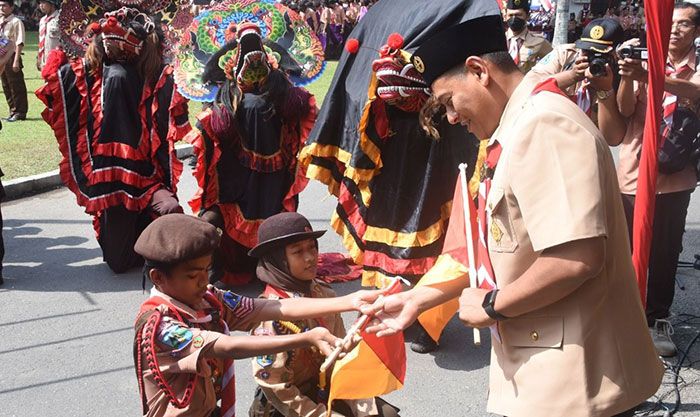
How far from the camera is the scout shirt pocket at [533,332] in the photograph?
2.09 meters

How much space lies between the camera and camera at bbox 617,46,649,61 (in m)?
3.96

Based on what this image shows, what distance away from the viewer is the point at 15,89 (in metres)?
11.9

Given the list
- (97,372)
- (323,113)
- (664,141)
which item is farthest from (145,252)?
(664,141)

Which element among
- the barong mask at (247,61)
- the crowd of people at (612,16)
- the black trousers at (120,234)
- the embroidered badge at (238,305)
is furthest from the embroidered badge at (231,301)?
the crowd of people at (612,16)

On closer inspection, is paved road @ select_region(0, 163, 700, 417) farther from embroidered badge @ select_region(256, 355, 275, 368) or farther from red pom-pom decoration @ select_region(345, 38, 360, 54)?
red pom-pom decoration @ select_region(345, 38, 360, 54)

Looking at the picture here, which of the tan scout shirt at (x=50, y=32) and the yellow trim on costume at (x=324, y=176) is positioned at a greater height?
the yellow trim on costume at (x=324, y=176)

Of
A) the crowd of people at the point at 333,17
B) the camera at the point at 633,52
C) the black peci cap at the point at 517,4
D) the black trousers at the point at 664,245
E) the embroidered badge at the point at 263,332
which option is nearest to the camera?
the embroidered badge at the point at 263,332

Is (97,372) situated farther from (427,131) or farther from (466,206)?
(466,206)

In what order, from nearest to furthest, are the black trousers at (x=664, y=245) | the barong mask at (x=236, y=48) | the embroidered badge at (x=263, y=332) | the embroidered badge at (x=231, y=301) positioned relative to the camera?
the embroidered badge at (x=231, y=301) < the embroidered badge at (x=263, y=332) < the black trousers at (x=664, y=245) < the barong mask at (x=236, y=48)

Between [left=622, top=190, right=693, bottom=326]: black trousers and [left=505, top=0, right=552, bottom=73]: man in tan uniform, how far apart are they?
7.29 ft

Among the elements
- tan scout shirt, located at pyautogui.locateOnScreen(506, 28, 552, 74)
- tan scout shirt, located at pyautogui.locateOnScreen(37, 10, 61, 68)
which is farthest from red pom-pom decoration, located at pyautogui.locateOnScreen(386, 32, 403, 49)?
tan scout shirt, located at pyautogui.locateOnScreen(37, 10, 61, 68)

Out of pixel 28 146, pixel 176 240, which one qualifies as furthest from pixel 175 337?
pixel 28 146

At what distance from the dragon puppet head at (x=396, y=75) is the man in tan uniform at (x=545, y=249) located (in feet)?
6.71

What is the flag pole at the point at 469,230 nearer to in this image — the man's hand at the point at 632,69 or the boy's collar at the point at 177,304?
the boy's collar at the point at 177,304
